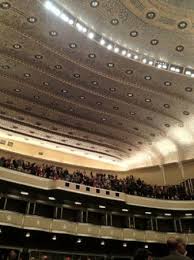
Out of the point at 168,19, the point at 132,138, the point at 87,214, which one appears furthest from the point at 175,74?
the point at 87,214

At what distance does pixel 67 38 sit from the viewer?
32.5 feet

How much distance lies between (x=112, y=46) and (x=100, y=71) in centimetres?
142

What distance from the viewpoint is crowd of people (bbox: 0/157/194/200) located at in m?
13.6

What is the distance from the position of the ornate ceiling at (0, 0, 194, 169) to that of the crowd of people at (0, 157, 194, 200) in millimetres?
2419

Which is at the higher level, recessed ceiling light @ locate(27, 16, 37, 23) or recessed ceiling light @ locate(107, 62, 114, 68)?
recessed ceiling light @ locate(107, 62, 114, 68)

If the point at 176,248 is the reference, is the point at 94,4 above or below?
above

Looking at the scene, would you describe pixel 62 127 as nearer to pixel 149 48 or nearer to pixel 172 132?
pixel 172 132

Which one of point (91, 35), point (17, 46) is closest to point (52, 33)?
point (91, 35)

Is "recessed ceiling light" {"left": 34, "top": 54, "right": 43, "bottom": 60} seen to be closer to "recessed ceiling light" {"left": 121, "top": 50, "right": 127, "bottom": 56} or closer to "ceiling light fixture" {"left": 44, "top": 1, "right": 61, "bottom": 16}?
"ceiling light fixture" {"left": 44, "top": 1, "right": 61, "bottom": 16}

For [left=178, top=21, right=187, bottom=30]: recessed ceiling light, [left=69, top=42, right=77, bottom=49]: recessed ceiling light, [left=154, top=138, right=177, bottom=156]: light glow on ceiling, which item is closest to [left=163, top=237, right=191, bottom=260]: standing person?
[left=178, top=21, right=187, bottom=30]: recessed ceiling light

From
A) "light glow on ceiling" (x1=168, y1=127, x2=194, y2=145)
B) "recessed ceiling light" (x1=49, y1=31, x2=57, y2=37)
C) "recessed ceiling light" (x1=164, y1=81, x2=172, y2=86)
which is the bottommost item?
"light glow on ceiling" (x1=168, y1=127, x2=194, y2=145)

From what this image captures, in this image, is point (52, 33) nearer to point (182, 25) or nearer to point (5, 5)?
point (5, 5)

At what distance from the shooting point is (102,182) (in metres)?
15.4

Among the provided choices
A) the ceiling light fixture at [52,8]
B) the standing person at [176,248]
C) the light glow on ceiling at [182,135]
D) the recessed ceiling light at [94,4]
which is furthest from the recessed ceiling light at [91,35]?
the standing person at [176,248]
